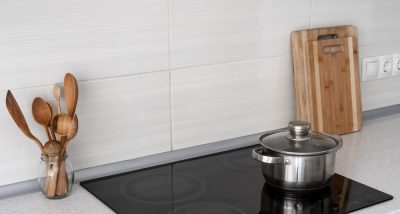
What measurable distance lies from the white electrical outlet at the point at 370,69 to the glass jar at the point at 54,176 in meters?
Answer: 1.05

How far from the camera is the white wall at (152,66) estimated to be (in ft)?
4.45

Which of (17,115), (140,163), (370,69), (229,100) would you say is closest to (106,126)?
(140,163)

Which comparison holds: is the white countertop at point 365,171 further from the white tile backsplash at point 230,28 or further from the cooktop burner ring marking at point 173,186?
the white tile backsplash at point 230,28

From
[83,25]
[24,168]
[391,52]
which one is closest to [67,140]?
[24,168]

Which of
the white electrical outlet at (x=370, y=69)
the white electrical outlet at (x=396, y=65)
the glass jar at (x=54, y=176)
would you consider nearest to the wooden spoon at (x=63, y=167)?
the glass jar at (x=54, y=176)

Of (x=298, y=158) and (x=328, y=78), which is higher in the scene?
(x=328, y=78)

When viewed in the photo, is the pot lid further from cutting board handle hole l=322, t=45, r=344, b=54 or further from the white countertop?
cutting board handle hole l=322, t=45, r=344, b=54

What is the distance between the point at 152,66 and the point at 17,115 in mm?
373

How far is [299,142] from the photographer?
1395mm

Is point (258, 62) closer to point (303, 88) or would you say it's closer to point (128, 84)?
point (303, 88)

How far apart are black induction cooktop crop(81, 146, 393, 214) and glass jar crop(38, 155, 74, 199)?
3.0 inches

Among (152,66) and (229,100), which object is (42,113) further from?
(229,100)

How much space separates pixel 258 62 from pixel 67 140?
0.63 m

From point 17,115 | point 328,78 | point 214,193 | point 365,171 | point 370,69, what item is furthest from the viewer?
point 370,69
